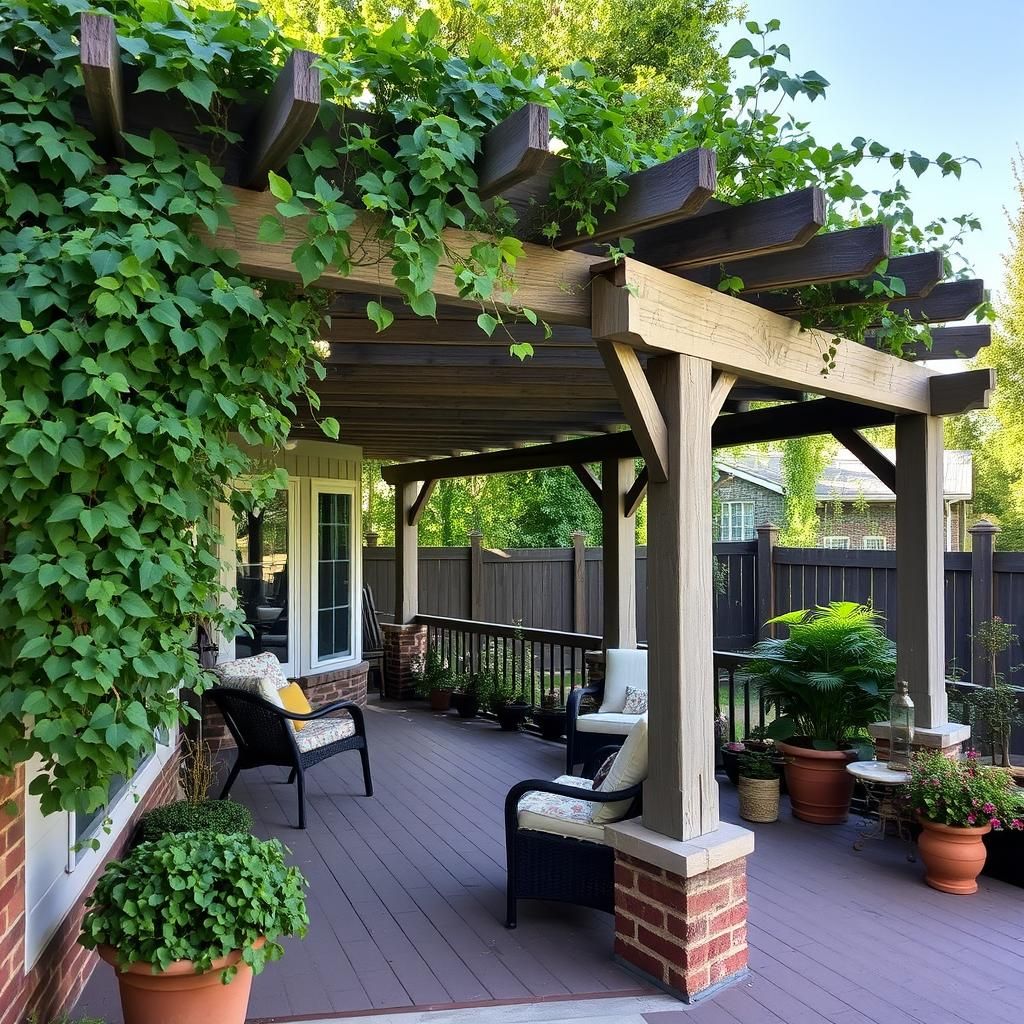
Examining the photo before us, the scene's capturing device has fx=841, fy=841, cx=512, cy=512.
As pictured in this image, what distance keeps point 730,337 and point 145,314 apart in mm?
2078

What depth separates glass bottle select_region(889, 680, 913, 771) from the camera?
14.2 feet

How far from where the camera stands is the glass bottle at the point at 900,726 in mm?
4328

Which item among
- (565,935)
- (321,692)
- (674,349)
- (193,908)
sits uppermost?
(674,349)

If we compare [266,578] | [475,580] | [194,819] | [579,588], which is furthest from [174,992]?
[579,588]

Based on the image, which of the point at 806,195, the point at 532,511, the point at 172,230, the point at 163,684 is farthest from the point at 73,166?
the point at 532,511

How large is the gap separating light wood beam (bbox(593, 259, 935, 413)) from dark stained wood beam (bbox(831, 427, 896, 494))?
17.2 inches

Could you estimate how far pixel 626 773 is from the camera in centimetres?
318

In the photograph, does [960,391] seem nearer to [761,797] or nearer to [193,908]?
[761,797]

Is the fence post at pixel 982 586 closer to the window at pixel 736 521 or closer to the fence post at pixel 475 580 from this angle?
the fence post at pixel 475 580

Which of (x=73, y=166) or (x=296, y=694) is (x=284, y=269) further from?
(x=296, y=694)

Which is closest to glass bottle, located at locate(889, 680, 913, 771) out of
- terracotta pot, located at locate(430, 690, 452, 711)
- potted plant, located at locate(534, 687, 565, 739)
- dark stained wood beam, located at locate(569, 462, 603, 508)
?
potted plant, located at locate(534, 687, 565, 739)

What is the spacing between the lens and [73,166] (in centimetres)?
184

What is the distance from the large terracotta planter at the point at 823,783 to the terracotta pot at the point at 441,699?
12.6ft

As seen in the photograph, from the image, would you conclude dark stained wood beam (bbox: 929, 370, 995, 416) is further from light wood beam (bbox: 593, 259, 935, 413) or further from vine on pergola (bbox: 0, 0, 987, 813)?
vine on pergola (bbox: 0, 0, 987, 813)
